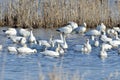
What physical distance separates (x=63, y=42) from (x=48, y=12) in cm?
372

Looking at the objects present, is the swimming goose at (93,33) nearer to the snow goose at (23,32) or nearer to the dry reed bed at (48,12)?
the dry reed bed at (48,12)

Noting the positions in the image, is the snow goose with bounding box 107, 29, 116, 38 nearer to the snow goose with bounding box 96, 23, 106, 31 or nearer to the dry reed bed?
the snow goose with bounding box 96, 23, 106, 31

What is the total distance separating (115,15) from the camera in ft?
70.4

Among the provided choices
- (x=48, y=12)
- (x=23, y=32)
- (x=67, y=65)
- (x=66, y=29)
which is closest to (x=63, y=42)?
(x=23, y=32)

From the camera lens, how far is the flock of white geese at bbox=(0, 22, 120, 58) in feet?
49.2

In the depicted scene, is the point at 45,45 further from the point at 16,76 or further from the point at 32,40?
the point at 16,76

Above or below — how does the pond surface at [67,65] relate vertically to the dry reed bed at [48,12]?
below

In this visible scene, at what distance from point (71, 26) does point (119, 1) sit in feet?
7.82

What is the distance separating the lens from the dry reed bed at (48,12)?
20047 mm

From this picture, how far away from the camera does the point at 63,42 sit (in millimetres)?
16547

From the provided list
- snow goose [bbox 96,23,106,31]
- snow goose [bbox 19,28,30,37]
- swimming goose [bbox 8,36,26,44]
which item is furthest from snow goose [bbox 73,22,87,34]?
swimming goose [bbox 8,36,26,44]

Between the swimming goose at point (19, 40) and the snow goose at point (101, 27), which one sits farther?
the snow goose at point (101, 27)

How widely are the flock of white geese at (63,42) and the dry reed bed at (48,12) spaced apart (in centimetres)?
41

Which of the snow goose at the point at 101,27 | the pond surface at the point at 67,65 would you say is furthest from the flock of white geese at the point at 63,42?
the pond surface at the point at 67,65
